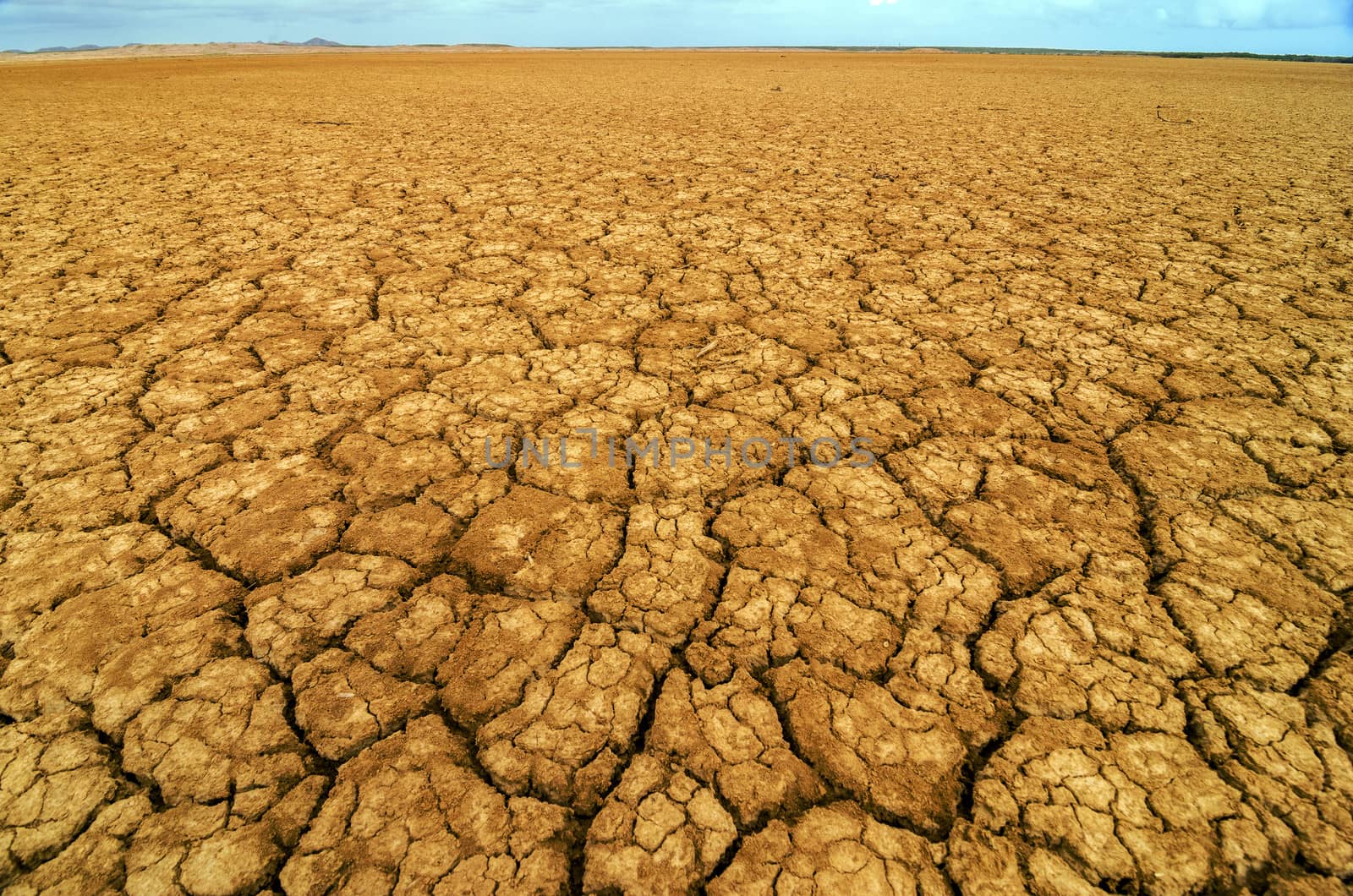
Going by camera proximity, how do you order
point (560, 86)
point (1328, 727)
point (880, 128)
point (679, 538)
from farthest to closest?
point (560, 86)
point (880, 128)
point (679, 538)
point (1328, 727)

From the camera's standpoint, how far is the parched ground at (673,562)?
1057 millimetres

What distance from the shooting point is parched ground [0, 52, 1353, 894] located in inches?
41.6

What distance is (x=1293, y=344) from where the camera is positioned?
98.3 inches

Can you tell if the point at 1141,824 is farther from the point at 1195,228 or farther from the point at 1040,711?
the point at 1195,228

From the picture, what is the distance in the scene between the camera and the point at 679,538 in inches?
65.5

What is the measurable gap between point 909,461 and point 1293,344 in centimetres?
193

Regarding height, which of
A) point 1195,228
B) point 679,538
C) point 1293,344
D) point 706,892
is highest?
point 1195,228

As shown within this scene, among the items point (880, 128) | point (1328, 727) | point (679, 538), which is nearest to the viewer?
point (1328, 727)

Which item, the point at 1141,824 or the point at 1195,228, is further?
the point at 1195,228

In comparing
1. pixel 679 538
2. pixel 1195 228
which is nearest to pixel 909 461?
pixel 679 538

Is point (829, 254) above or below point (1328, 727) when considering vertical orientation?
above

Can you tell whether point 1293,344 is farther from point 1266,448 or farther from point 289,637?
point 289,637

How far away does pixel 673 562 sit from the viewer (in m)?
1.59

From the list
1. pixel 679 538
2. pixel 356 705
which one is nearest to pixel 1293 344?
pixel 679 538
